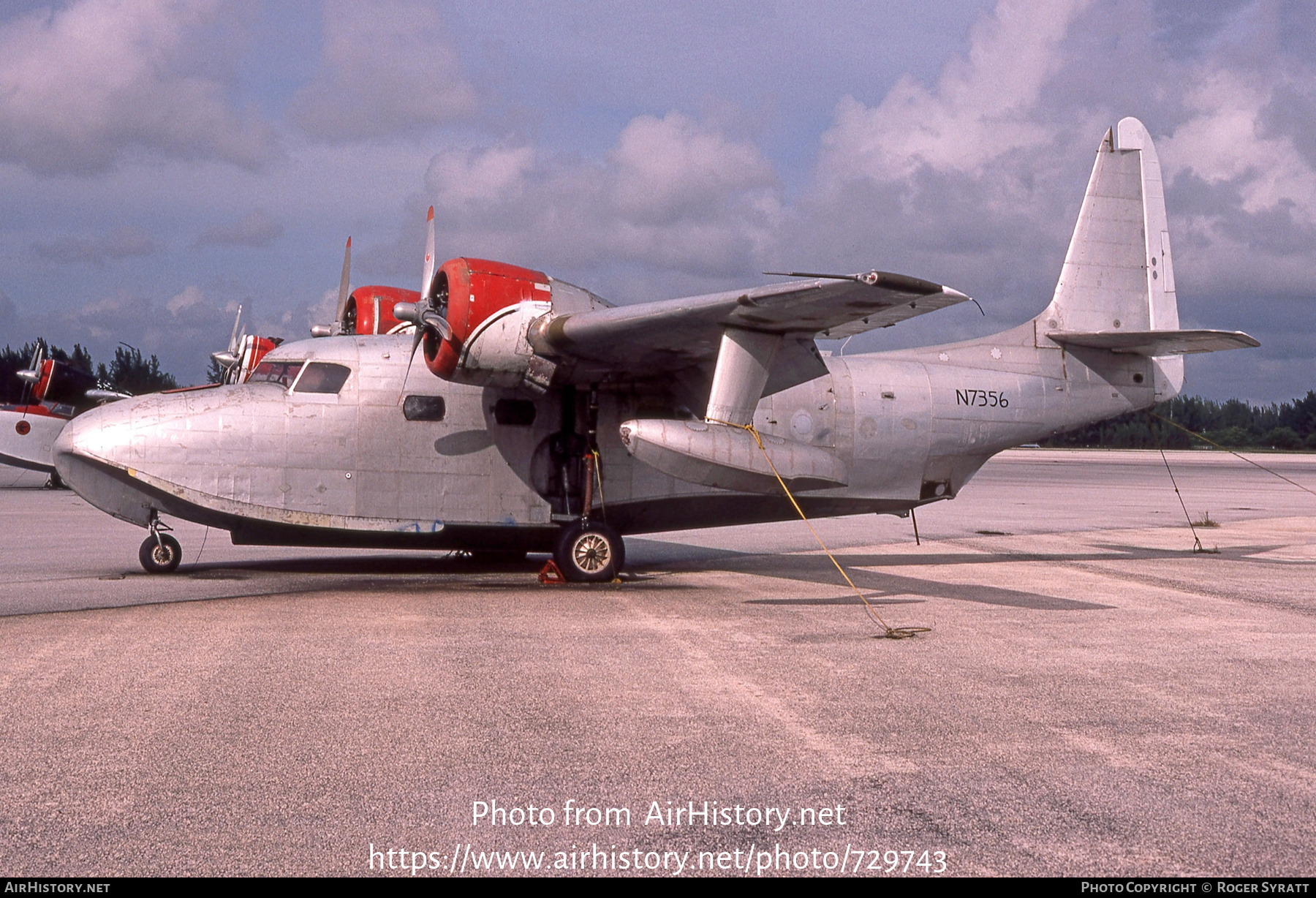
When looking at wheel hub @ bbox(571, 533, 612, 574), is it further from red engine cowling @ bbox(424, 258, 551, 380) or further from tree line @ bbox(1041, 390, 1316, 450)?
tree line @ bbox(1041, 390, 1316, 450)

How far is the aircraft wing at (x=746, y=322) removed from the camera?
10273mm

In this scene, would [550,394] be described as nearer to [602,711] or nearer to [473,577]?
[473,577]

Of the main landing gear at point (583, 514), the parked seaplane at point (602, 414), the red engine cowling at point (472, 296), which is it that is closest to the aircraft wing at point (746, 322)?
the parked seaplane at point (602, 414)

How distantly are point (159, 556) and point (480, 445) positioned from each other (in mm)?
4374

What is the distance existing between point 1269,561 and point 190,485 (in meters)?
16.2

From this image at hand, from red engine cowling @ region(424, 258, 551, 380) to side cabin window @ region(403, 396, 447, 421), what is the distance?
911mm

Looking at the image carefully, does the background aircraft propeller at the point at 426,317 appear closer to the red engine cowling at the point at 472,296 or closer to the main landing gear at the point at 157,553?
the red engine cowling at the point at 472,296

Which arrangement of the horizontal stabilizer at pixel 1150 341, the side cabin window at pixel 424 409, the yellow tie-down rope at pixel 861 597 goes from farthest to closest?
the horizontal stabilizer at pixel 1150 341
the side cabin window at pixel 424 409
the yellow tie-down rope at pixel 861 597

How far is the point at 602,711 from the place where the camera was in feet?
20.6

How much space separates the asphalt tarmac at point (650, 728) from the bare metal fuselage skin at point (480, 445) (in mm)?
999

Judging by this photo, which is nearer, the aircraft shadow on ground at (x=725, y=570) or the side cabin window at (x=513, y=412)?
the aircraft shadow on ground at (x=725, y=570)

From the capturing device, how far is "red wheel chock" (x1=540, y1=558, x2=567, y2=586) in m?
13.1

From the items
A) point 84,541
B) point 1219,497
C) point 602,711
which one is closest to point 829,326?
point 602,711
